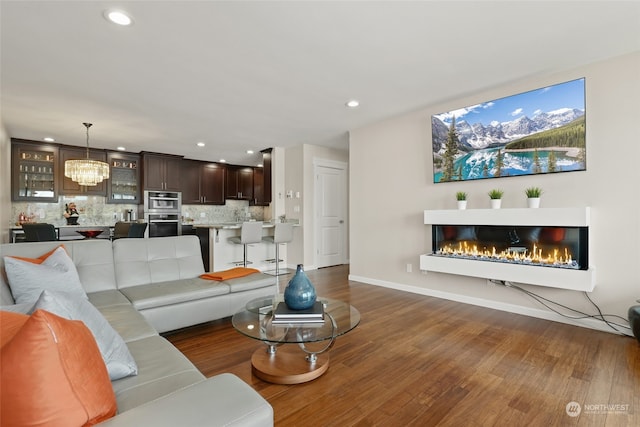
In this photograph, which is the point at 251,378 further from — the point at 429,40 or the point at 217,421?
the point at 429,40

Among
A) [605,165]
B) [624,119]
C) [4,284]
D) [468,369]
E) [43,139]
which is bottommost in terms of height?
[468,369]

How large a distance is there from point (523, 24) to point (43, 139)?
7227 mm

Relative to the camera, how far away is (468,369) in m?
2.15

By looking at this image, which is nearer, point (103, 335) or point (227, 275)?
point (103, 335)

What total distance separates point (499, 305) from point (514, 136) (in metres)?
1.86

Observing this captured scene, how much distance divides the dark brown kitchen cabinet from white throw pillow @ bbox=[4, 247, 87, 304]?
547 centimetres

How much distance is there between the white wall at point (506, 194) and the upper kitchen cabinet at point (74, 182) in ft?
17.1

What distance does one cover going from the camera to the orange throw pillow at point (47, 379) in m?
0.69

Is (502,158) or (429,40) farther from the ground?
(429,40)

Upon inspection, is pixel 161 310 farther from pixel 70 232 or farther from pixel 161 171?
pixel 161 171

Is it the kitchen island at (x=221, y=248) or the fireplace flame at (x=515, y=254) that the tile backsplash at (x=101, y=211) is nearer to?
the kitchen island at (x=221, y=248)

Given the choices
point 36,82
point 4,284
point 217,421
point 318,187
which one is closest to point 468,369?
point 217,421

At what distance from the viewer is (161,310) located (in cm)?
250

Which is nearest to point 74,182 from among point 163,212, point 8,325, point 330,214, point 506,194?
point 163,212
